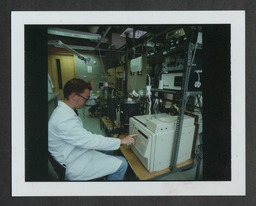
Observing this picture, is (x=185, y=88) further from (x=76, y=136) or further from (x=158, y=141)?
(x=76, y=136)

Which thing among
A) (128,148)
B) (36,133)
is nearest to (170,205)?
(128,148)

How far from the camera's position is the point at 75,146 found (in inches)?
34.8

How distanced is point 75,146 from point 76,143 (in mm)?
98

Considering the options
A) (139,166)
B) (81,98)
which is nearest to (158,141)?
(139,166)

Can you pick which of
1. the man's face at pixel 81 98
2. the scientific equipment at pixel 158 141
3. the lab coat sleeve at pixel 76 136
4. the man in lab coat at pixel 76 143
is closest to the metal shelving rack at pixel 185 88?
the scientific equipment at pixel 158 141

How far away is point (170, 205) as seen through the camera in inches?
32.8

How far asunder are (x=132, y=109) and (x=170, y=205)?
94cm

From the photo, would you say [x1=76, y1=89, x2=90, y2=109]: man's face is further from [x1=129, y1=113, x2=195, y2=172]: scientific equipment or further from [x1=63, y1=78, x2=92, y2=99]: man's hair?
[x1=129, y1=113, x2=195, y2=172]: scientific equipment

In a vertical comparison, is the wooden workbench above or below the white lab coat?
below

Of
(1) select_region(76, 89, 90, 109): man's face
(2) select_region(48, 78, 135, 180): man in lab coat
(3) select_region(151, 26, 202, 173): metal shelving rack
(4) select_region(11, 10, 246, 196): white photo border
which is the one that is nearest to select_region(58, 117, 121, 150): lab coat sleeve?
(2) select_region(48, 78, 135, 180): man in lab coat

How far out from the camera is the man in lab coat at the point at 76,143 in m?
0.80

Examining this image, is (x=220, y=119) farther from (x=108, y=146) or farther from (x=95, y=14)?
(x=95, y=14)

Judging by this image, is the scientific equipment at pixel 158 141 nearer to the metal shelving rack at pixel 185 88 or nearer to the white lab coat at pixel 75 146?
the metal shelving rack at pixel 185 88

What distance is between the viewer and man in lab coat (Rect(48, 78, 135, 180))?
0.80 meters
